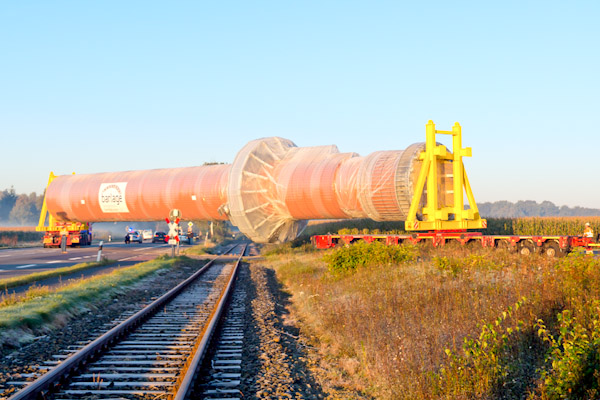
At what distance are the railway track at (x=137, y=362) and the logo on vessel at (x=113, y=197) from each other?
18963 millimetres

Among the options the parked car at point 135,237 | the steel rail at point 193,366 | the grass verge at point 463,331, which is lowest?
the parked car at point 135,237

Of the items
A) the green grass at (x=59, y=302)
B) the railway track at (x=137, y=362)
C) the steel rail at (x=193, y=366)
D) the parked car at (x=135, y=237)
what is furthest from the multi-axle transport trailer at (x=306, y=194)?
the parked car at (x=135, y=237)

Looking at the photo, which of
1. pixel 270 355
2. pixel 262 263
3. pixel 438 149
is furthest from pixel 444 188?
pixel 270 355

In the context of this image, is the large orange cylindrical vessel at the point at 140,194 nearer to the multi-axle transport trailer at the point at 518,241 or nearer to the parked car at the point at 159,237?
the multi-axle transport trailer at the point at 518,241

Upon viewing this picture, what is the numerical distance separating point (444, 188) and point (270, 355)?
16.8 meters

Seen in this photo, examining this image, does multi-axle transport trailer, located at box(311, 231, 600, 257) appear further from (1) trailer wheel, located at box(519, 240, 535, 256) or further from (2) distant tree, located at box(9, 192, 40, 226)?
(2) distant tree, located at box(9, 192, 40, 226)

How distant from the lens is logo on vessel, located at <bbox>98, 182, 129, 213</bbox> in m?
29.5

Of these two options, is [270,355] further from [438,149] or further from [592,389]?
[438,149]

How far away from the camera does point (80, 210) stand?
32.2 m

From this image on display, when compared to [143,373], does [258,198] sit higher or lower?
higher

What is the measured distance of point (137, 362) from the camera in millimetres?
7398

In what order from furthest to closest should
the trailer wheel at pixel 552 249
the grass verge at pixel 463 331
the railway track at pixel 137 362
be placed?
the trailer wheel at pixel 552 249 → the railway track at pixel 137 362 → the grass verge at pixel 463 331

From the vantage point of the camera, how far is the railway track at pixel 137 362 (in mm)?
6023

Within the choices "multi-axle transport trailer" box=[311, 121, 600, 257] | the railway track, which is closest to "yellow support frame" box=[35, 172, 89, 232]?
"multi-axle transport trailer" box=[311, 121, 600, 257]
